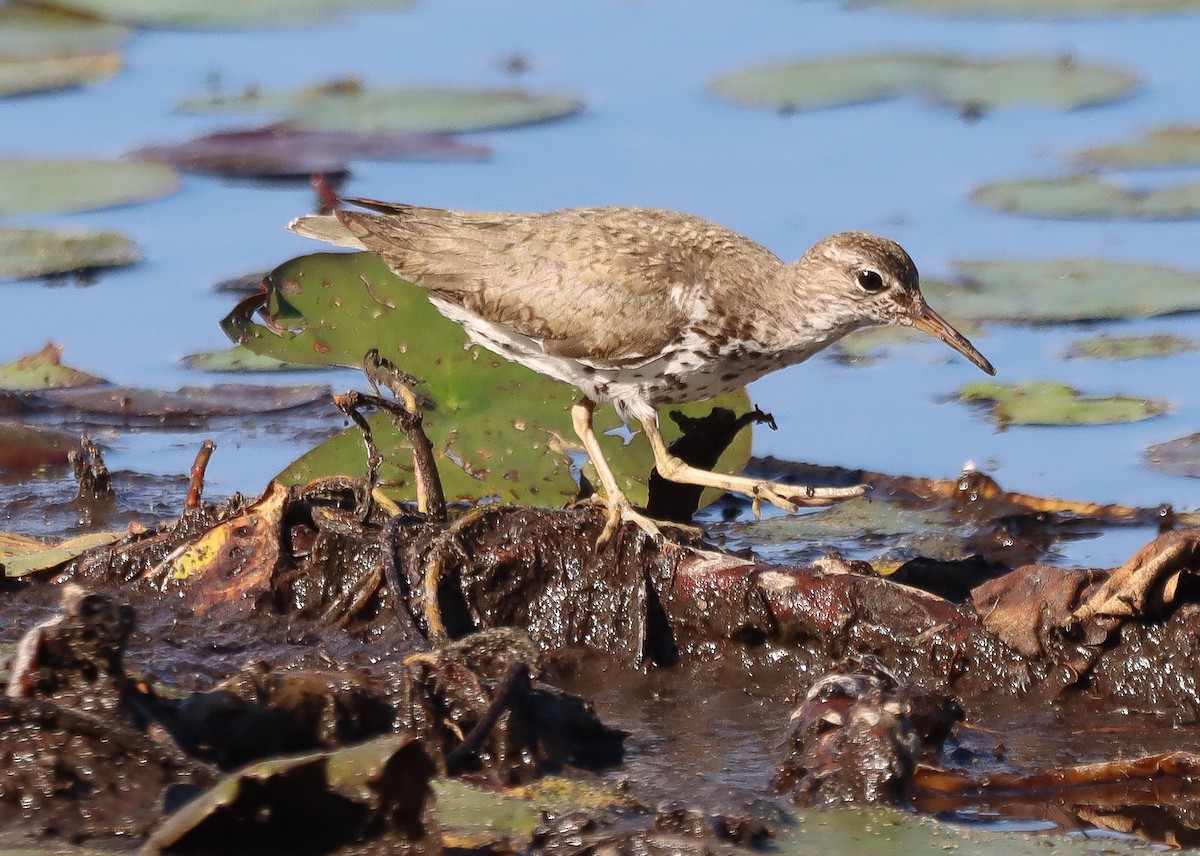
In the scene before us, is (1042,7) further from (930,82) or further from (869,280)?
(869,280)

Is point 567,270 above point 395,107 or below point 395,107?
below

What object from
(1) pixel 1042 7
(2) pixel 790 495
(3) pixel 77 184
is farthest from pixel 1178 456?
(1) pixel 1042 7

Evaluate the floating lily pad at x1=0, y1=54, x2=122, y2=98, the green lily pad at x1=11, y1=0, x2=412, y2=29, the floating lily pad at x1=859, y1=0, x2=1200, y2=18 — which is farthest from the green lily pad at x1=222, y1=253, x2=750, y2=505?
the floating lily pad at x1=859, y1=0, x2=1200, y2=18

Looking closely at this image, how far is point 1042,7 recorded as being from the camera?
50.2ft

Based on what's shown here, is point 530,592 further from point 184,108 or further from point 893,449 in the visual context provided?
point 184,108

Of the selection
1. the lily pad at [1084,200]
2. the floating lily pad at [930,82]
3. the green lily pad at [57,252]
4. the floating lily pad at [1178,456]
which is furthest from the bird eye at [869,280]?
the floating lily pad at [930,82]

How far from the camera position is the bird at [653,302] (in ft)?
22.2

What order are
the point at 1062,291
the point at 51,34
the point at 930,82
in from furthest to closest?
→ 1. the point at 51,34
2. the point at 930,82
3. the point at 1062,291

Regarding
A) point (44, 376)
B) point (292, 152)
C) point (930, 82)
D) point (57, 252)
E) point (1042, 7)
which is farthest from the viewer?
point (1042, 7)

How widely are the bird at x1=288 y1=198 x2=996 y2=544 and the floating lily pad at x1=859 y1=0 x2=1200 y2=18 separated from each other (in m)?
8.82

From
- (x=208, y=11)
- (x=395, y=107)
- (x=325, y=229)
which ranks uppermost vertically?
(x=208, y=11)

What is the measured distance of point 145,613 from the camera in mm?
6008

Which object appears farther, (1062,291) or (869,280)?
(1062,291)

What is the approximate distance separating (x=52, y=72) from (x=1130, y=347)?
895 cm
